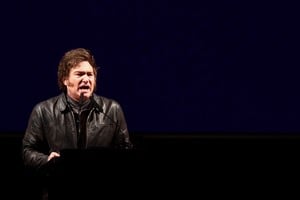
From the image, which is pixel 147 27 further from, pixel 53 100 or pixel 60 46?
pixel 53 100

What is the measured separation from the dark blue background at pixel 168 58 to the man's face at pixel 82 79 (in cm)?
67

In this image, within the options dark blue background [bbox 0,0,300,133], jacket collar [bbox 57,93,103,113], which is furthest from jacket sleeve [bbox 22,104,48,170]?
dark blue background [bbox 0,0,300,133]

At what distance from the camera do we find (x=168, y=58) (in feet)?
10.0

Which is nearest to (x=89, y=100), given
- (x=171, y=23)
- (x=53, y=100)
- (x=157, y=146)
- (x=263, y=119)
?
(x=53, y=100)

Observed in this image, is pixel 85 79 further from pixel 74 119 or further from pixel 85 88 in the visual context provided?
pixel 74 119

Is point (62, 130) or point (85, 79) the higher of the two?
point (85, 79)

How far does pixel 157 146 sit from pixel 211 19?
2.66 ft

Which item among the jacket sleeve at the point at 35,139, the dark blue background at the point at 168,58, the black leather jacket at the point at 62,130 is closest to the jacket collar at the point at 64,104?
the black leather jacket at the point at 62,130

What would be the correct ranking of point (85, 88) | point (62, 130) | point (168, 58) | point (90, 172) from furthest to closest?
point (168, 58) → point (62, 130) → point (85, 88) → point (90, 172)

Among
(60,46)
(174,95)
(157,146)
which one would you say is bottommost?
(157,146)

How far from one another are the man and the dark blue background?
47 centimetres

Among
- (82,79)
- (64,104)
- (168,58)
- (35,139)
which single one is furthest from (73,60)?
(168,58)

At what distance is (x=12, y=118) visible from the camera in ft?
9.89

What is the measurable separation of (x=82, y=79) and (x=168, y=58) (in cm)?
85
